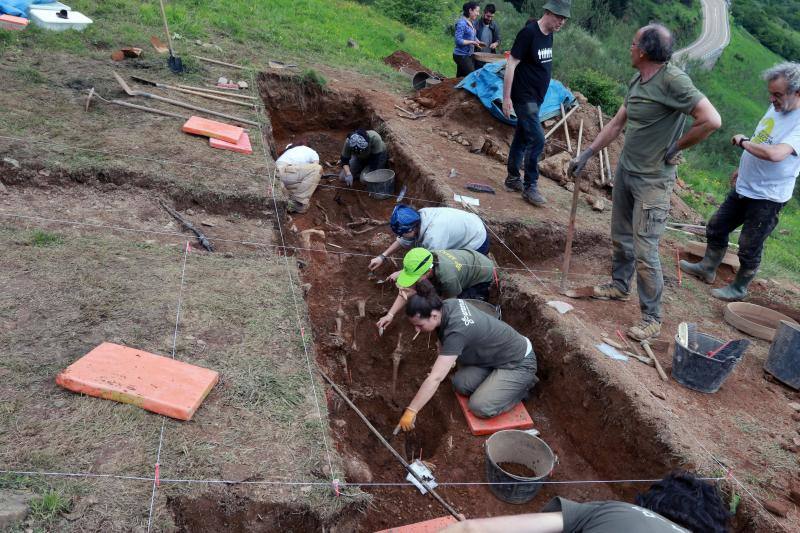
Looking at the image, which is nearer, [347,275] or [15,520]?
[15,520]

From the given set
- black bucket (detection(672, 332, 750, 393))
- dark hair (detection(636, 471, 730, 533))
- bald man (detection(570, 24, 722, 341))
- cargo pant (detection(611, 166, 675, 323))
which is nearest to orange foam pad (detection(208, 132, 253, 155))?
bald man (detection(570, 24, 722, 341))

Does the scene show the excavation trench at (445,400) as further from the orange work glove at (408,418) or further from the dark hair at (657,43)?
the dark hair at (657,43)

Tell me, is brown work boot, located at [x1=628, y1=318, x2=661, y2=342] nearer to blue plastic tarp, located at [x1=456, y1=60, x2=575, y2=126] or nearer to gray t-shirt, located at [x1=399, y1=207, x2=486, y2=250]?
gray t-shirt, located at [x1=399, y1=207, x2=486, y2=250]

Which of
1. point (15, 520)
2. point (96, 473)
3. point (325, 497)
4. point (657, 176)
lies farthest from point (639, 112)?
point (15, 520)

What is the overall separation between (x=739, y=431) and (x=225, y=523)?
11.2 feet

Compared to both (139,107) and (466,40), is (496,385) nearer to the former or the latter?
(139,107)

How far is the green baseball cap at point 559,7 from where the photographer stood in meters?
5.61

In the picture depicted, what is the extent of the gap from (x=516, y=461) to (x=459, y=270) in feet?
5.73

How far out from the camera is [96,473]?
2500mm

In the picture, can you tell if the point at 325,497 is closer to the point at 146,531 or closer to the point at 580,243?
the point at 146,531

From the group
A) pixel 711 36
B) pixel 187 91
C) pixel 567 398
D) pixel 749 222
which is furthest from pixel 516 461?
pixel 711 36

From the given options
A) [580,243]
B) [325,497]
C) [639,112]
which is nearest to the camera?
[325,497]

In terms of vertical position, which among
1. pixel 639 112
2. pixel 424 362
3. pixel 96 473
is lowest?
pixel 424 362

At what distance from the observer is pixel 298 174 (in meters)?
6.63
